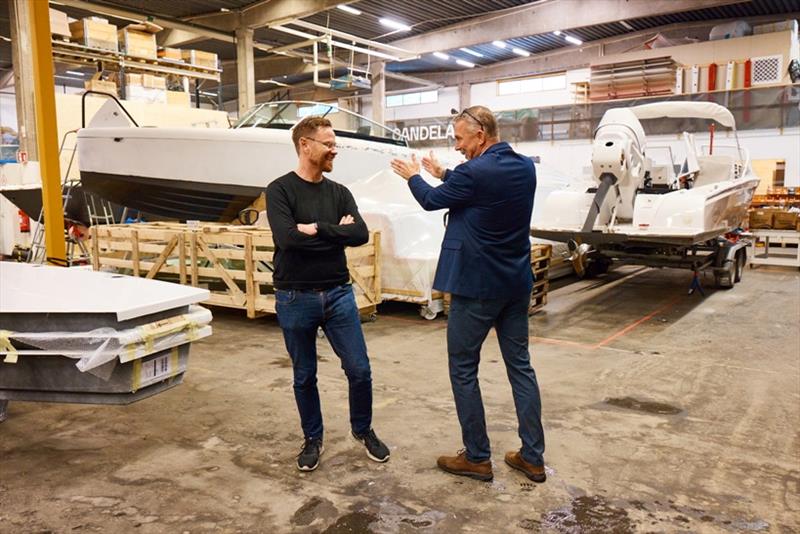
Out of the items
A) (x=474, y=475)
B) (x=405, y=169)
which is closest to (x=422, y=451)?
(x=474, y=475)

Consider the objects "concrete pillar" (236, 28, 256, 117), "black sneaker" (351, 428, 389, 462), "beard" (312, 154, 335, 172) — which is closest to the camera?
"beard" (312, 154, 335, 172)

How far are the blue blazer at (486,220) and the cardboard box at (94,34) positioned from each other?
9415 mm

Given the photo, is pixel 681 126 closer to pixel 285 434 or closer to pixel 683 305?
pixel 683 305

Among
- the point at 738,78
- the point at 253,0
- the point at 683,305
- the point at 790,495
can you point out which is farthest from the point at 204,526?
the point at 738,78

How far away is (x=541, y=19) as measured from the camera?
13234mm

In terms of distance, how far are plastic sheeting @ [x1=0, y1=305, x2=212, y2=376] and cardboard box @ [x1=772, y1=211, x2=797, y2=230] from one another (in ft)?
31.7

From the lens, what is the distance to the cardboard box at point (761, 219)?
9.47 m

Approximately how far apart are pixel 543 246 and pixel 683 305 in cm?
191

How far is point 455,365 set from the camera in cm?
255

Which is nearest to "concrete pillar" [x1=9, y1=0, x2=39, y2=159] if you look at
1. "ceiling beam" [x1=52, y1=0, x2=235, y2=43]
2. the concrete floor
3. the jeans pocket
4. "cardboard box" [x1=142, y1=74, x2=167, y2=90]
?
"ceiling beam" [x1=52, y1=0, x2=235, y2=43]

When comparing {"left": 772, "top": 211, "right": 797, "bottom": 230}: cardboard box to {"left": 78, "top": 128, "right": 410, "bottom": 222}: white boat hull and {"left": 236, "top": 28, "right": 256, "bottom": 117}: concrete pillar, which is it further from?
{"left": 236, "top": 28, "right": 256, "bottom": 117}: concrete pillar

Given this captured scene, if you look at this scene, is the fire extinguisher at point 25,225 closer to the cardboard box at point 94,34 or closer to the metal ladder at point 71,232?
the metal ladder at point 71,232

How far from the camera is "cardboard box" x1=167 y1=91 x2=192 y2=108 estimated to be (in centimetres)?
1144

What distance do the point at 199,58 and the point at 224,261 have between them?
22.2 feet
